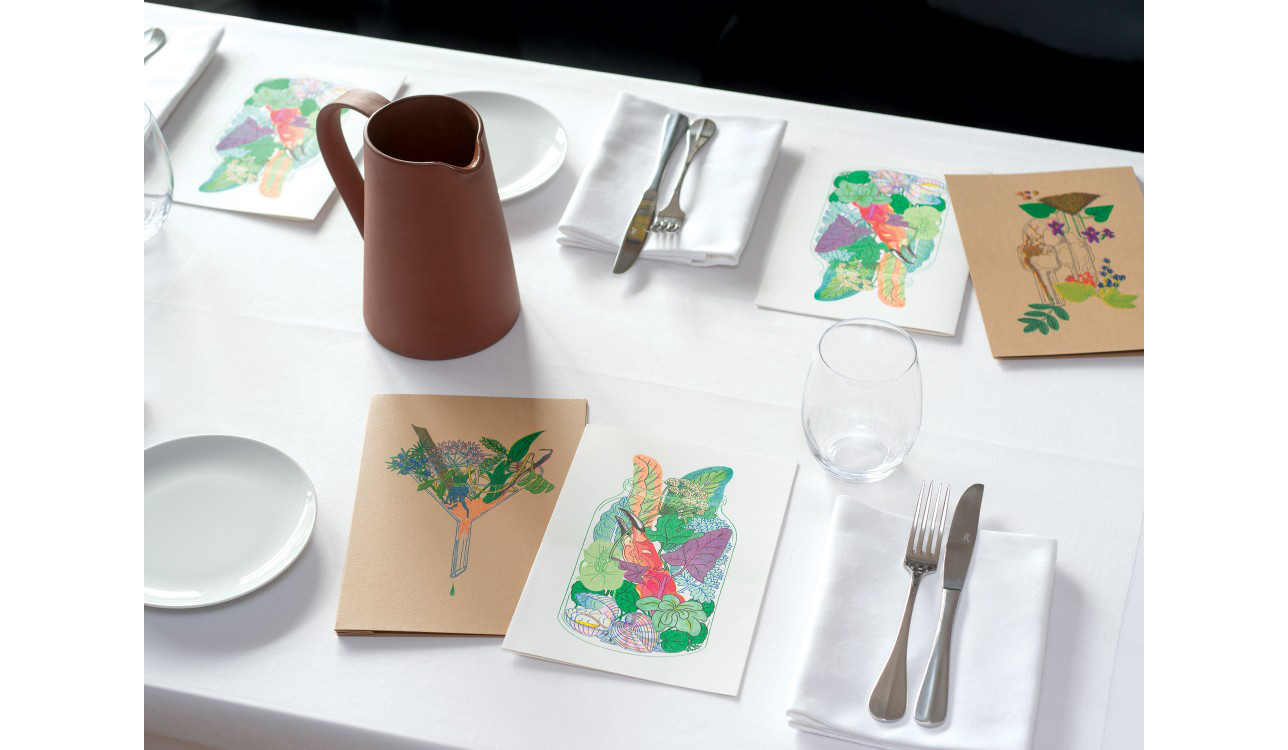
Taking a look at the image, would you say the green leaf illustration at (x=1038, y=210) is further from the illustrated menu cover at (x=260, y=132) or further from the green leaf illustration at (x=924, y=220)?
the illustrated menu cover at (x=260, y=132)

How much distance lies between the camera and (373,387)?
0.93 meters

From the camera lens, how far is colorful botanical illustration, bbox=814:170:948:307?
1.01 metres

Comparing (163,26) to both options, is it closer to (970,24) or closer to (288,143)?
(288,143)

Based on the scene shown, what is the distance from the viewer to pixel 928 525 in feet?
2.64

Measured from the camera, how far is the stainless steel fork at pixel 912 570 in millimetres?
708

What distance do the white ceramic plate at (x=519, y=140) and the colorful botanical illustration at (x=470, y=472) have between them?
1.05 feet

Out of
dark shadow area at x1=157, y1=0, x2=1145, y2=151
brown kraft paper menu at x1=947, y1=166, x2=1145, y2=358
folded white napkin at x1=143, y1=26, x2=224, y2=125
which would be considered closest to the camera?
brown kraft paper menu at x1=947, y1=166, x2=1145, y2=358

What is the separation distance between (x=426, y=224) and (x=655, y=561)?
0.31 metres

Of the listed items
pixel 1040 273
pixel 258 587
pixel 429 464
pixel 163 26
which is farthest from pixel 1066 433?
pixel 163 26

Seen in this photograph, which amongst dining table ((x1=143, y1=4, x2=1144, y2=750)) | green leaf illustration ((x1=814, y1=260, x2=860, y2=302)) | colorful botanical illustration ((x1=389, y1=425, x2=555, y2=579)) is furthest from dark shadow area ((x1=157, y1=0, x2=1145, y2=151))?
colorful botanical illustration ((x1=389, y1=425, x2=555, y2=579))

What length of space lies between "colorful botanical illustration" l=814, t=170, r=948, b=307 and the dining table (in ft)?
0.16

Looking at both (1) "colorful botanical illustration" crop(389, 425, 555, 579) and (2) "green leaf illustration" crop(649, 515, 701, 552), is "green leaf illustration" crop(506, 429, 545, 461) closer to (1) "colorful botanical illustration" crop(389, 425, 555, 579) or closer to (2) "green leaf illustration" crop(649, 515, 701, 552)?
(1) "colorful botanical illustration" crop(389, 425, 555, 579)

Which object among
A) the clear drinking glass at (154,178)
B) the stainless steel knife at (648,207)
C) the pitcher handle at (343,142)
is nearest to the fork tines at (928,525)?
the stainless steel knife at (648,207)

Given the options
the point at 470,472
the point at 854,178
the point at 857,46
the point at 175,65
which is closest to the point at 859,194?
the point at 854,178
